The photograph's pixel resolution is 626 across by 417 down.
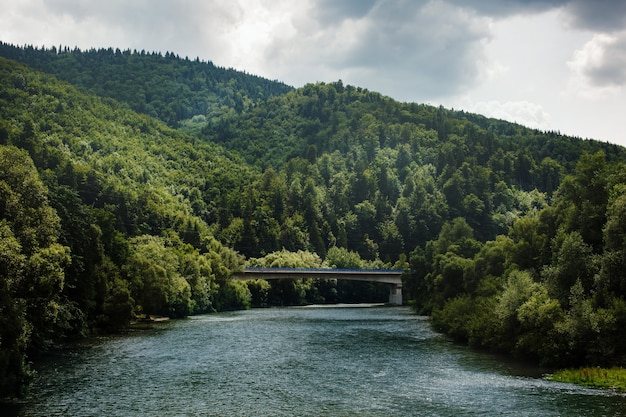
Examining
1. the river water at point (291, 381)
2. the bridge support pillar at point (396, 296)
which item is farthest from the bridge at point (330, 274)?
the river water at point (291, 381)

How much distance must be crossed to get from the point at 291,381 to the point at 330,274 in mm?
114446

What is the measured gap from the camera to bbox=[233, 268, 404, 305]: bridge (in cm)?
16550

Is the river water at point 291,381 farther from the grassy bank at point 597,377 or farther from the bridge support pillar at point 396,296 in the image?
the bridge support pillar at point 396,296

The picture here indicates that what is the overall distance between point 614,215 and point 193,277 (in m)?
86.3

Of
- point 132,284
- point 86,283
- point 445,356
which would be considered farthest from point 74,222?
point 445,356

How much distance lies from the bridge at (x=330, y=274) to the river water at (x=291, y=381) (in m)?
77.9

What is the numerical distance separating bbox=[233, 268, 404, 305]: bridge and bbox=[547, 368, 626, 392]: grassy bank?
374 ft

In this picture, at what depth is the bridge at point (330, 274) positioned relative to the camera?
6516 inches

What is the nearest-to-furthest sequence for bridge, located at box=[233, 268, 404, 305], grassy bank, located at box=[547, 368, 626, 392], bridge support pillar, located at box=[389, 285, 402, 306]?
grassy bank, located at box=[547, 368, 626, 392], bridge, located at box=[233, 268, 404, 305], bridge support pillar, located at box=[389, 285, 402, 306]

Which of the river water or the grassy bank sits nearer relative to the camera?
the river water

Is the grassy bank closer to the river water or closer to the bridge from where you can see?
the river water

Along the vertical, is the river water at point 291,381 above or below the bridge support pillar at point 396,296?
below

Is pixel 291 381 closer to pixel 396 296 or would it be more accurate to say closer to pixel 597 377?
pixel 597 377

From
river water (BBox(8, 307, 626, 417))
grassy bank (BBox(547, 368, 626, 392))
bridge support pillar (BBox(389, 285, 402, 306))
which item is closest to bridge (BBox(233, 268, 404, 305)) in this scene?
bridge support pillar (BBox(389, 285, 402, 306))
